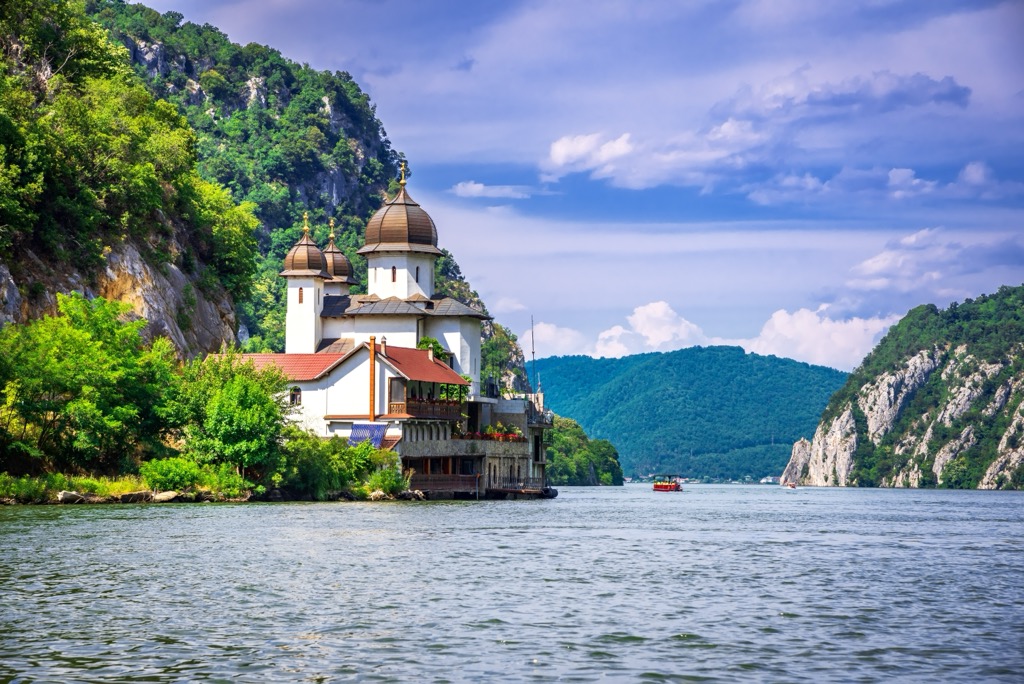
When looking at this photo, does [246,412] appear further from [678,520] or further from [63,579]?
[63,579]

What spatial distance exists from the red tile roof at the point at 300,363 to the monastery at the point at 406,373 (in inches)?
3.7

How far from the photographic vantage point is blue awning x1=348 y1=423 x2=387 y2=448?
82500mm

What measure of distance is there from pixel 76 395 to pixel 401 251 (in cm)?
3716

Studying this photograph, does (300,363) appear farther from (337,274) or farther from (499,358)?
(499,358)

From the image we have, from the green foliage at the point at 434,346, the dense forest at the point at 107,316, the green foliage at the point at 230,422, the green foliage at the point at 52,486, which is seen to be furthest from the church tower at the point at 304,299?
the green foliage at the point at 52,486

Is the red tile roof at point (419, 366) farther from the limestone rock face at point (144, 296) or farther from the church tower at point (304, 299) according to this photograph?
the limestone rock face at point (144, 296)

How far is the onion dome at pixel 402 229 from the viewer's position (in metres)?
99.6

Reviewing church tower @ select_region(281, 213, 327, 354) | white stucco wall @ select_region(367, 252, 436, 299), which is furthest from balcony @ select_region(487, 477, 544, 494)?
church tower @ select_region(281, 213, 327, 354)

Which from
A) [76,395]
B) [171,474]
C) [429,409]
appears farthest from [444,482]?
[76,395]

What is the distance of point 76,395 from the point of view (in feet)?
212

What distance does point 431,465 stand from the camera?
8962cm

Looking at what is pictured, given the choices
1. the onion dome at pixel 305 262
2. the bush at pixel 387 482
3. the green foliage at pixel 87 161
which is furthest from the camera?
the onion dome at pixel 305 262

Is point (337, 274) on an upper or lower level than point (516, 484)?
upper


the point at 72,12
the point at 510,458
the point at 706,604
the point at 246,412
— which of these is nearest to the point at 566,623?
the point at 706,604
